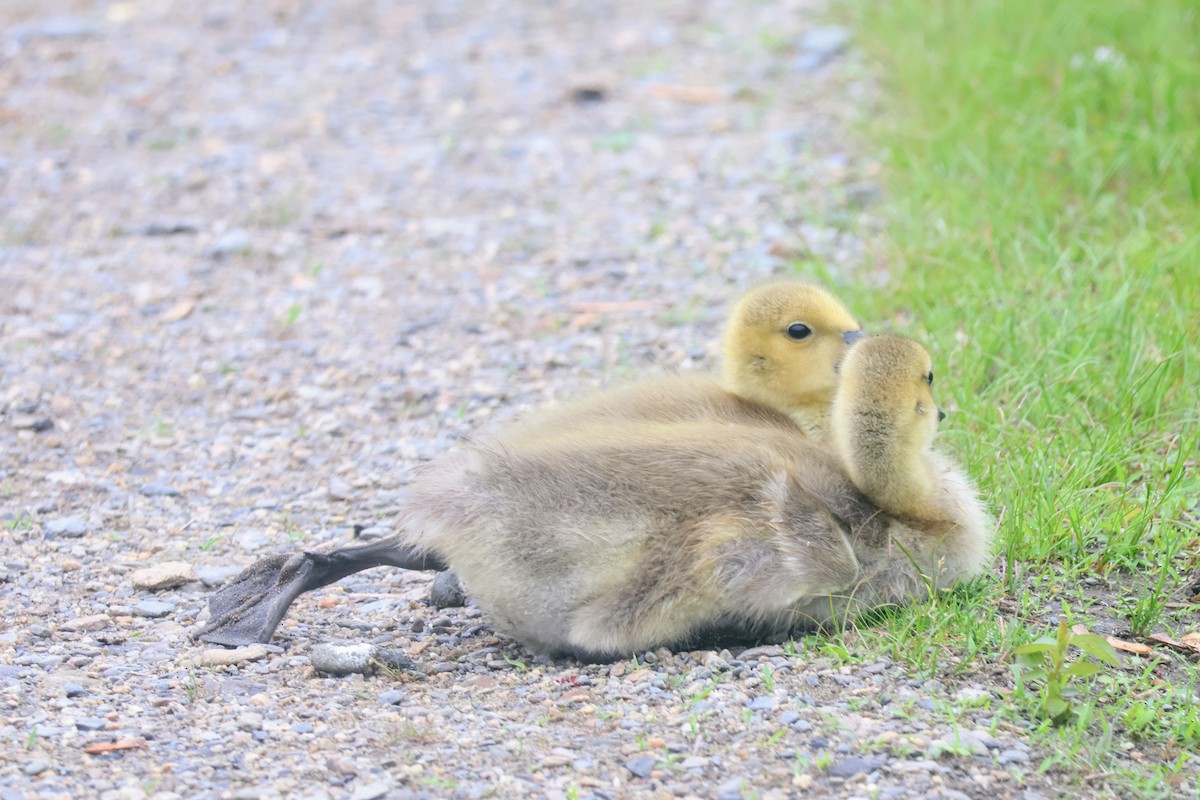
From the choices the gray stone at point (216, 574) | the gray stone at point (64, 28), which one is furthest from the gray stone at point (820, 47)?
the gray stone at point (216, 574)

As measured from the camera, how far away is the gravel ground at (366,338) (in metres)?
3.05

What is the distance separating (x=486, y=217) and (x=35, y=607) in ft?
11.6

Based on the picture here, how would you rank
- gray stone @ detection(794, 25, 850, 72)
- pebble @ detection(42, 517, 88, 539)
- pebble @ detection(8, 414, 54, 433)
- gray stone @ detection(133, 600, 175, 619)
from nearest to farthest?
1. gray stone @ detection(133, 600, 175, 619)
2. pebble @ detection(42, 517, 88, 539)
3. pebble @ detection(8, 414, 54, 433)
4. gray stone @ detection(794, 25, 850, 72)

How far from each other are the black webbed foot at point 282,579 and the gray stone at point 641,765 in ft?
3.29

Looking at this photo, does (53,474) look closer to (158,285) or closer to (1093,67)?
(158,285)

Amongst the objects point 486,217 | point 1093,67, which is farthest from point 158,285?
point 1093,67

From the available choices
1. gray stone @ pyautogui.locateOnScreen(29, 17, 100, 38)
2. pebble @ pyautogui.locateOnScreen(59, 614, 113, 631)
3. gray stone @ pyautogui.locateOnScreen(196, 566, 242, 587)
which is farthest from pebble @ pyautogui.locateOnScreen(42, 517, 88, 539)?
gray stone @ pyautogui.locateOnScreen(29, 17, 100, 38)

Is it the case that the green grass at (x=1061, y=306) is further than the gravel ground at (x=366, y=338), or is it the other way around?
the green grass at (x=1061, y=306)

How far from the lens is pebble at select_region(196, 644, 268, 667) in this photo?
353 centimetres

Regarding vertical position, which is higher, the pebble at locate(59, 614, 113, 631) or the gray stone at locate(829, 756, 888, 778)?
the pebble at locate(59, 614, 113, 631)

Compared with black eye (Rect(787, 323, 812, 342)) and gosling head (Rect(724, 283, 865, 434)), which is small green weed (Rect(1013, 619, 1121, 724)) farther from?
black eye (Rect(787, 323, 812, 342))

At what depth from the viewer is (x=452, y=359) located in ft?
18.4

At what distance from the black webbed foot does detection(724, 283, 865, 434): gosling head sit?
1.04 meters

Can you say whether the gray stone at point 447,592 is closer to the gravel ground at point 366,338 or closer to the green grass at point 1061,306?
the gravel ground at point 366,338
